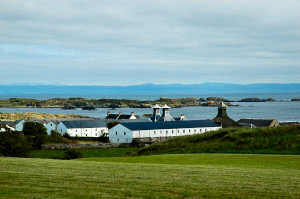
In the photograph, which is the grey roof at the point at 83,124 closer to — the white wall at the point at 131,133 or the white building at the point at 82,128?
the white building at the point at 82,128

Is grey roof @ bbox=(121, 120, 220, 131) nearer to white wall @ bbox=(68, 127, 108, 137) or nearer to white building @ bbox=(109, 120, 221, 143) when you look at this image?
white building @ bbox=(109, 120, 221, 143)

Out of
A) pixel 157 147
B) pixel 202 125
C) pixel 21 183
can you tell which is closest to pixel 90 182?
pixel 21 183

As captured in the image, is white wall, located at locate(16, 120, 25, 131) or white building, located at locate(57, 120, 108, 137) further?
white wall, located at locate(16, 120, 25, 131)

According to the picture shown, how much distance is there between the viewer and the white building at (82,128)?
86.2m

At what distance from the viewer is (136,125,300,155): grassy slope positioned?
3275 cm

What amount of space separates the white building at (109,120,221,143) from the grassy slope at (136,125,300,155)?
3088cm

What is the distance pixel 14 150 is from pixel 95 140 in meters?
36.9

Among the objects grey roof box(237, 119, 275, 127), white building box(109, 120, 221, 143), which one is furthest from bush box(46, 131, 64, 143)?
grey roof box(237, 119, 275, 127)

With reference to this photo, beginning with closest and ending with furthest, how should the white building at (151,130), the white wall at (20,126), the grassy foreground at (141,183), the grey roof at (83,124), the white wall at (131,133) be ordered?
the grassy foreground at (141,183) < the white wall at (131,133) < the white building at (151,130) < the grey roof at (83,124) < the white wall at (20,126)

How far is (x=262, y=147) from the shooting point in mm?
33500

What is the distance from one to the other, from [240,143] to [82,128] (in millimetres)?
55891

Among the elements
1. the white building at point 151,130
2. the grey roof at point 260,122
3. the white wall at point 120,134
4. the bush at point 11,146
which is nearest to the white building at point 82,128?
the white wall at point 120,134

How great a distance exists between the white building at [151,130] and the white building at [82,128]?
1124cm

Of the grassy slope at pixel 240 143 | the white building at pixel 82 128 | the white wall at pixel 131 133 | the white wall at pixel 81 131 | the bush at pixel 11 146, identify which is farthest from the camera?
the white building at pixel 82 128
